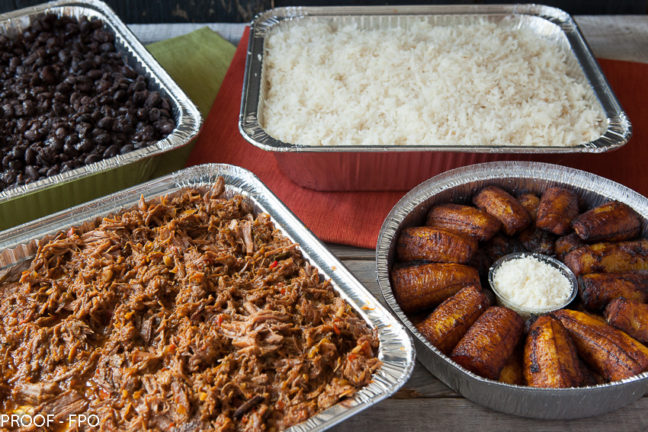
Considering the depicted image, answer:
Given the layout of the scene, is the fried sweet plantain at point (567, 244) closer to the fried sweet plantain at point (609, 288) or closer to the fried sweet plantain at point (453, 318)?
the fried sweet plantain at point (609, 288)

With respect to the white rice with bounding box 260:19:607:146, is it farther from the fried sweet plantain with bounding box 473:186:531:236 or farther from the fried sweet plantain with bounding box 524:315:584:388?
the fried sweet plantain with bounding box 524:315:584:388

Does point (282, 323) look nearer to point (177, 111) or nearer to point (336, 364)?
point (336, 364)

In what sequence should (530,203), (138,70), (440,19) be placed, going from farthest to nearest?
(440,19)
(138,70)
(530,203)

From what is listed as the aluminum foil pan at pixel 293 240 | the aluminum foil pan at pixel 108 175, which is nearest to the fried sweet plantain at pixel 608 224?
the aluminum foil pan at pixel 293 240

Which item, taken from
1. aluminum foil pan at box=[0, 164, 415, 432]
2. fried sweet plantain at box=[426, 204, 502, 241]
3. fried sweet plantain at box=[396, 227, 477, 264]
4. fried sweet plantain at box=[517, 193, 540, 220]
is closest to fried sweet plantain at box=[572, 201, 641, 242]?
fried sweet plantain at box=[517, 193, 540, 220]

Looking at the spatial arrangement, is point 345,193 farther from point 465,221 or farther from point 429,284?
point 429,284

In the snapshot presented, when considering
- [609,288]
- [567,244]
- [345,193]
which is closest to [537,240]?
[567,244]
